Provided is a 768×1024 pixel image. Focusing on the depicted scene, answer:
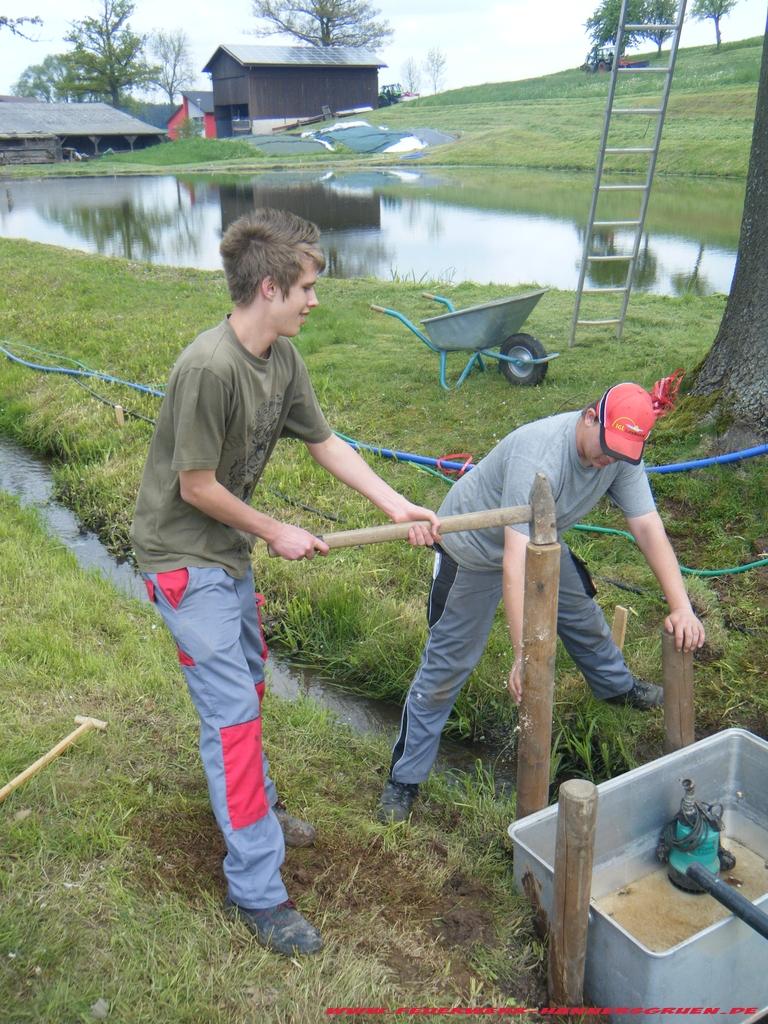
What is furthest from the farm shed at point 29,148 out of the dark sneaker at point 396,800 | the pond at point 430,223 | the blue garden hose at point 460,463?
the dark sneaker at point 396,800

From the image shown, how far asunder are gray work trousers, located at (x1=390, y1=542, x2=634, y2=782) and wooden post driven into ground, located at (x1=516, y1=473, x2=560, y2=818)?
469mm

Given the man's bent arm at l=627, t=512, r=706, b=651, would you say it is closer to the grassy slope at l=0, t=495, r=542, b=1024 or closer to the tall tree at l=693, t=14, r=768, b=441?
the grassy slope at l=0, t=495, r=542, b=1024

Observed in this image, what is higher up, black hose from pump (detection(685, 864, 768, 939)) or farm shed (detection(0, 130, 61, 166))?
black hose from pump (detection(685, 864, 768, 939))

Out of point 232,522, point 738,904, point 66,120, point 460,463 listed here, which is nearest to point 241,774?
point 232,522

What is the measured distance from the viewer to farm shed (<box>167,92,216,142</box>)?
230 ft

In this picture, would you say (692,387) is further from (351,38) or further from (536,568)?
(351,38)

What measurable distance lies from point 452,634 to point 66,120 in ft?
223

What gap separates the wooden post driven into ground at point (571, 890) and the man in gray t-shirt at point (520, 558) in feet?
1.94

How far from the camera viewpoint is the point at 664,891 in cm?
324

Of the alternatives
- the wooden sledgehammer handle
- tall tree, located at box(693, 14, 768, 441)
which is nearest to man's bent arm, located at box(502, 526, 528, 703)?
the wooden sledgehammer handle

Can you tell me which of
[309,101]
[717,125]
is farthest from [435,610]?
[309,101]

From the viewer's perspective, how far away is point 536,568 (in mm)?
2682

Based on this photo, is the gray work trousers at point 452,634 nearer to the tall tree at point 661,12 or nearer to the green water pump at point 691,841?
the green water pump at point 691,841

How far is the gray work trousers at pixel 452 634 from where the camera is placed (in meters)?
3.29
